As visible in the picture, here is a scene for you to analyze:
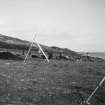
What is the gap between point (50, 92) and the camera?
245 inches

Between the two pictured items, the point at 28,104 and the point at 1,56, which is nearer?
the point at 28,104

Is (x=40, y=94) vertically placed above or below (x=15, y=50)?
below

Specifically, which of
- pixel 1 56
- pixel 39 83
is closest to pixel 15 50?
pixel 1 56

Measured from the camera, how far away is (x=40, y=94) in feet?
19.5

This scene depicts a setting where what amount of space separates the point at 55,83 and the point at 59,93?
1.36 meters

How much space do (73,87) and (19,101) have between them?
272 centimetres

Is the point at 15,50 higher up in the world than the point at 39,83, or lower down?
higher up

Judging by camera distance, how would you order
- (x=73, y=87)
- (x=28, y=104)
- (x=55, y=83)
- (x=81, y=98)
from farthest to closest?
1. (x=55, y=83)
2. (x=73, y=87)
3. (x=81, y=98)
4. (x=28, y=104)

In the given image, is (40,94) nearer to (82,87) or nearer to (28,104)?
(28,104)

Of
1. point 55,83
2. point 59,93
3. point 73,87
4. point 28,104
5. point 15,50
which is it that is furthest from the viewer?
point 15,50

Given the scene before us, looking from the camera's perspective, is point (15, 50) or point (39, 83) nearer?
point (39, 83)

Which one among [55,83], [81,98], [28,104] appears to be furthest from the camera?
[55,83]

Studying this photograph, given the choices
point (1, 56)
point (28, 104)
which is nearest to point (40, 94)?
point (28, 104)

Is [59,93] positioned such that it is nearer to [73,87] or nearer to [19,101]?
[73,87]
